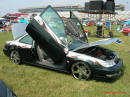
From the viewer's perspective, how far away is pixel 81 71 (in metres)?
4.07

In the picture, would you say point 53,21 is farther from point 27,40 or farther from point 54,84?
point 54,84

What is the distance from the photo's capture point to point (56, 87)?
382cm

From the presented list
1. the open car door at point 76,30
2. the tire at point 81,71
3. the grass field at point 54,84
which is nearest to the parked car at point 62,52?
the tire at point 81,71

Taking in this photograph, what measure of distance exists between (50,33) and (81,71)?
142cm

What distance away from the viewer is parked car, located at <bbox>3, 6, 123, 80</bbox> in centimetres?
388

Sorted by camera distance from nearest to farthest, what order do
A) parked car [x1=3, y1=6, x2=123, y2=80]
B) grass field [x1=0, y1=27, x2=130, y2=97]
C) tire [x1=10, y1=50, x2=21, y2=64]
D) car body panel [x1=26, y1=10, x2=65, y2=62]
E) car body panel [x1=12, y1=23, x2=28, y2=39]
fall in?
grass field [x1=0, y1=27, x2=130, y2=97] < parked car [x1=3, y1=6, x2=123, y2=80] < car body panel [x1=26, y1=10, x2=65, y2=62] < tire [x1=10, y1=50, x2=21, y2=64] < car body panel [x1=12, y1=23, x2=28, y2=39]

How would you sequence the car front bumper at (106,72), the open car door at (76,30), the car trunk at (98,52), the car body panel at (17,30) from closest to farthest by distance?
the car front bumper at (106,72), the car trunk at (98,52), the open car door at (76,30), the car body panel at (17,30)

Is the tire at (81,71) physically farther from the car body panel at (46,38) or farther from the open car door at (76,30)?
the open car door at (76,30)

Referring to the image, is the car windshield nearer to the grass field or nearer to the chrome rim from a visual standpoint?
the grass field

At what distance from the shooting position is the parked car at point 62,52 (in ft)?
12.7

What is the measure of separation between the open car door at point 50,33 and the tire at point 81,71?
479 millimetres

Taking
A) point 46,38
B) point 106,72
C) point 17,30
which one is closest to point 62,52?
point 46,38

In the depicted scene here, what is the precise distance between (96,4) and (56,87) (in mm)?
11652

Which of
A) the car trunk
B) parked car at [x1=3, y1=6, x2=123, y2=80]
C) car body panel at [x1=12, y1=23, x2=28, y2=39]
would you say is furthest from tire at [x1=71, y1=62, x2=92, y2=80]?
car body panel at [x1=12, y1=23, x2=28, y2=39]
